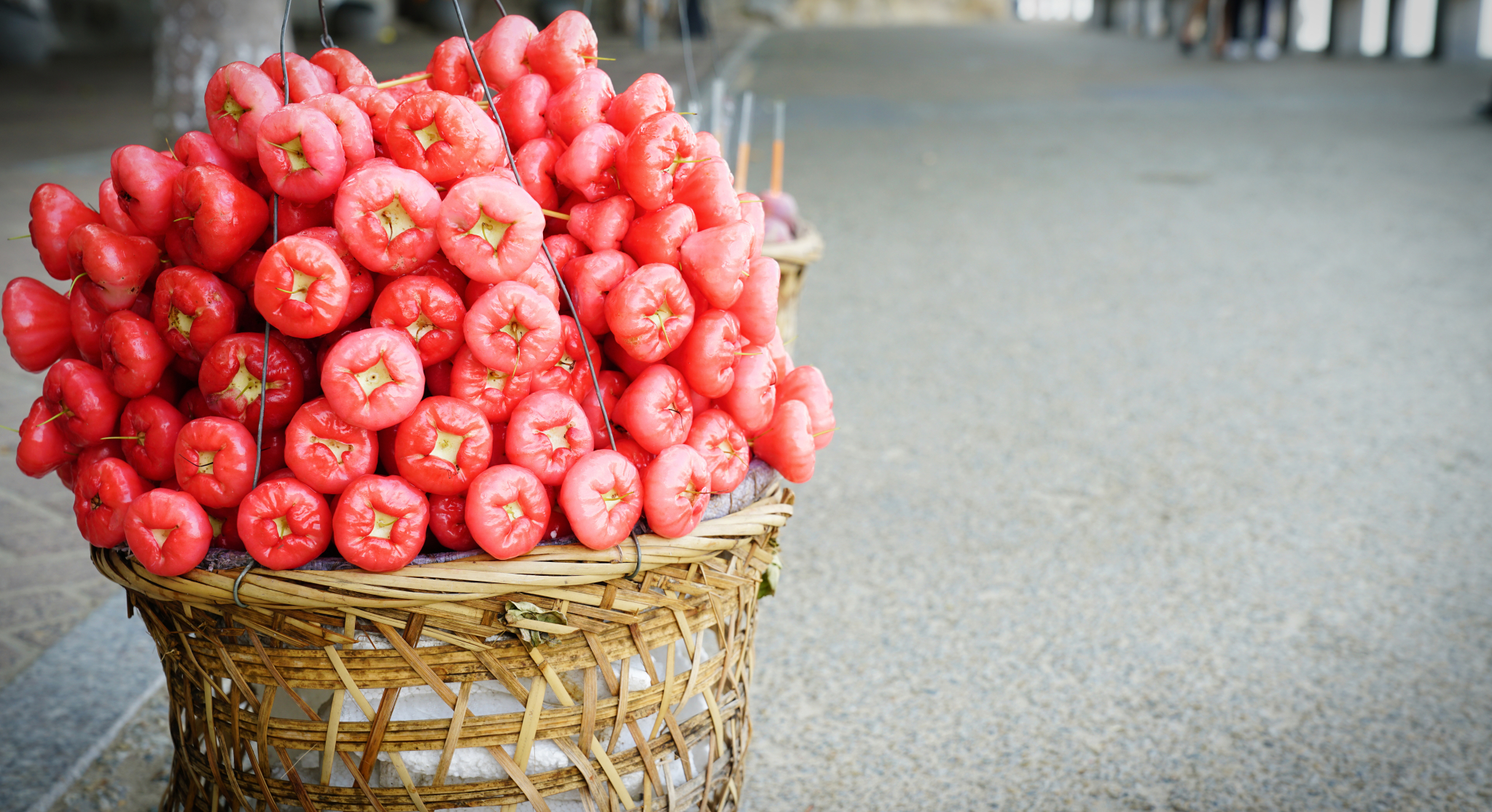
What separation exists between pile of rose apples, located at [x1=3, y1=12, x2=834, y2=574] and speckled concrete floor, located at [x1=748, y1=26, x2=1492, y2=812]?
2.88ft

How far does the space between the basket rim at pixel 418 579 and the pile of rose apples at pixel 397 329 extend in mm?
21

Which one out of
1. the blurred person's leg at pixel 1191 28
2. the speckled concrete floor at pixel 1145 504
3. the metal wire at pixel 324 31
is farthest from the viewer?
the blurred person's leg at pixel 1191 28

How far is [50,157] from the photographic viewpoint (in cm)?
736

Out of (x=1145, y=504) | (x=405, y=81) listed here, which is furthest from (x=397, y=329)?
(x=1145, y=504)

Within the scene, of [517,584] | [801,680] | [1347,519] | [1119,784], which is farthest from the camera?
[1347,519]

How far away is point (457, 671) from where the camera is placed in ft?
3.75

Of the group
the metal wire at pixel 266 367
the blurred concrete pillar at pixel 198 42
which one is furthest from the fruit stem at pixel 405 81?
the blurred concrete pillar at pixel 198 42

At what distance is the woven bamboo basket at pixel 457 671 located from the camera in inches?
43.8

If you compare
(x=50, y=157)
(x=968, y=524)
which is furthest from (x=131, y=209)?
(x=50, y=157)

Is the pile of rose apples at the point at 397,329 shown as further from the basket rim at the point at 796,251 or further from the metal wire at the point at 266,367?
the basket rim at the point at 796,251

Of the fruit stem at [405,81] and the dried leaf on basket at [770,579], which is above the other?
the fruit stem at [405,81]

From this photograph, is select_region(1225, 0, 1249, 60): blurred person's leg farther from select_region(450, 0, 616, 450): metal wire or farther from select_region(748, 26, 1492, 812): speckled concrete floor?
select_region(450, 0, 616, 450): metal wire

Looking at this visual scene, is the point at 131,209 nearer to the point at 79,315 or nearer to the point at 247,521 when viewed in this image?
the point at 79,315

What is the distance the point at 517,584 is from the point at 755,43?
16.8m
